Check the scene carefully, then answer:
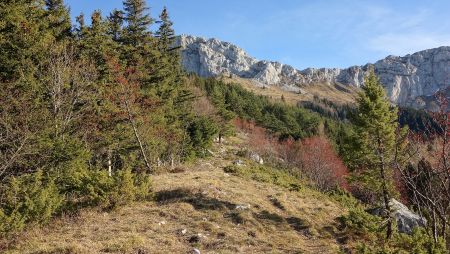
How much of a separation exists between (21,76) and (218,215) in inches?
420

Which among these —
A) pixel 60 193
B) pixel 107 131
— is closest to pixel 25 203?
pixel 60 193

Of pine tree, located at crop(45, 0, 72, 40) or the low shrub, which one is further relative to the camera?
pine tree, located at crop(45, 0, 72, 40)

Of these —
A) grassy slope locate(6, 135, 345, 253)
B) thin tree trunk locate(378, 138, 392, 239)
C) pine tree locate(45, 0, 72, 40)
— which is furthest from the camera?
pine tree locate(45, 0, 72, 40)

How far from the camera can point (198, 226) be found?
1389 centimetres

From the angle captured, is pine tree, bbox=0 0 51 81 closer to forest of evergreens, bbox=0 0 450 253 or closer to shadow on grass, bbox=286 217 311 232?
forest of evergreens, bbox=0 0 450 253

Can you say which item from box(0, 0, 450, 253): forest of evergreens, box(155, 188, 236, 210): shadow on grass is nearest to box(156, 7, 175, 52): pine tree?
box(0, 0, 450, 253): forest of evergreens

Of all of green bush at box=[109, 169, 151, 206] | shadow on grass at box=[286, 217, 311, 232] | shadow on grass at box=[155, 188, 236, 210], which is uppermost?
green bush at box=[109, 169, 151, 206]

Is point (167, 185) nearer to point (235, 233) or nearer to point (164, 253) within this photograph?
point (235, 233)

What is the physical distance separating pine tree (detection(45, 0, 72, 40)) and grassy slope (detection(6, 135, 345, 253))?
10927 millimetres

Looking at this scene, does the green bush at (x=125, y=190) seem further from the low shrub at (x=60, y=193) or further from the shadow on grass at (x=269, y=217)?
the shadow on grass at (x=269, y=217)

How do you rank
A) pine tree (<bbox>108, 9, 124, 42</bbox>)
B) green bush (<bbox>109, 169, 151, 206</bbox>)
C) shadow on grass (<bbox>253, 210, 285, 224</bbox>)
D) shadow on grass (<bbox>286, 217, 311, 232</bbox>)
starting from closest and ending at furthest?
green bush (<bbox>109, 169, 151, 206</bbox>)
shadow on grass (<bbox>286, 217, 311, 232</bbox>)
shadow on grass (<bbox>253, 210, 285, 224</bbox>)
pine tree (<bbox>108, 9, 124, 42</bbox>)

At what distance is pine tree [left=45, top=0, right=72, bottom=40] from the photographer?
70.2 ft

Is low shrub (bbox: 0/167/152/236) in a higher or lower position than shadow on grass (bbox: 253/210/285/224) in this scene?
higher

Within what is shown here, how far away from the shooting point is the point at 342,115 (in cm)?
17438
